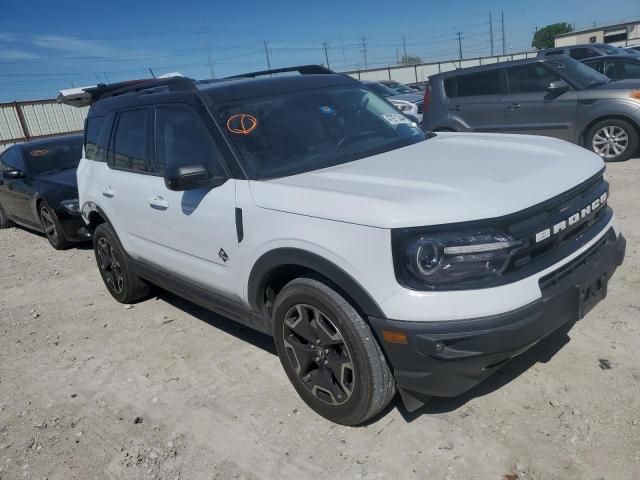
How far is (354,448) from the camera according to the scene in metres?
2.70

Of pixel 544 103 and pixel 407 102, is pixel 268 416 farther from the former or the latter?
pixel 407 102

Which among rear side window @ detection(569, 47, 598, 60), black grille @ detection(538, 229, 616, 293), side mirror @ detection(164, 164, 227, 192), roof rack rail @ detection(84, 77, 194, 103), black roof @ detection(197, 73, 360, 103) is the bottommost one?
black grille @ detection(538, 229, 616, 293)

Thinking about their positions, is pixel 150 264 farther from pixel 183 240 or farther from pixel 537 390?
pixel 537 390

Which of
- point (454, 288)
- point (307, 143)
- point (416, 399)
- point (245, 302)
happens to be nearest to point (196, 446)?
point (245, 302)

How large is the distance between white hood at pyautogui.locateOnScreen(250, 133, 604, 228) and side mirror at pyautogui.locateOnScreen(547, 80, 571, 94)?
553cm

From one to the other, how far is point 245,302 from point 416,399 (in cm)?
119

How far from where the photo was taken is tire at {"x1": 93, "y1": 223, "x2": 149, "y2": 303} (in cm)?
468

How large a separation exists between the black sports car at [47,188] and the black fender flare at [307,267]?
4772 mm

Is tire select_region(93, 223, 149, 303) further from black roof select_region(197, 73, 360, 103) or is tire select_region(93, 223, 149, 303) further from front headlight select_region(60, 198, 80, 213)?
front headlight select_region(60, 198, 80, 213)

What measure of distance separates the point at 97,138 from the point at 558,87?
6801 millimetres

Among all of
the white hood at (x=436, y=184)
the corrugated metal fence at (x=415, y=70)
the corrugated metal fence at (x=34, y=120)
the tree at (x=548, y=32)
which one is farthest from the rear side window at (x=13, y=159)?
the tree at (x=548, y=32)

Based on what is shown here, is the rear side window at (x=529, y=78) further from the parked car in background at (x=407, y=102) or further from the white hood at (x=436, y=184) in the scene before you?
the white hood at (x=436, y=184)

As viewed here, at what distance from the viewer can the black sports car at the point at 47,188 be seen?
23.4 feet

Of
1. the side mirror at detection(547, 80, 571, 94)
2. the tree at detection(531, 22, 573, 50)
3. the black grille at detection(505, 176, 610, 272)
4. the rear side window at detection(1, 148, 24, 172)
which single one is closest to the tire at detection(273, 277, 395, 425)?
the black grille at detection(505, 176, 610, 272)
